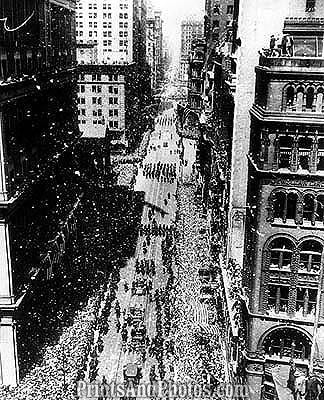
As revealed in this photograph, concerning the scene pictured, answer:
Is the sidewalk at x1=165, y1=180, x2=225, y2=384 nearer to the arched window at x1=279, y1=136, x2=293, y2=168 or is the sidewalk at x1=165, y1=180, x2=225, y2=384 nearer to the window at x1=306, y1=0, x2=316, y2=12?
the arched window at x1=279, y1=136, x2=293, y2=168

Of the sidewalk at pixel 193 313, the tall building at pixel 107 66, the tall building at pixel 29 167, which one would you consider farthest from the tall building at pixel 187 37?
the tall building at pixel 29 167

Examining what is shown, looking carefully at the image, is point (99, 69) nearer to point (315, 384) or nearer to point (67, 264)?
point (67, 264)

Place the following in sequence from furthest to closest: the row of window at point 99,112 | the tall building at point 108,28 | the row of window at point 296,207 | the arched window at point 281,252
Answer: the tall building at point 108,28
the row of window at point 99,112
the arched window at point 281,252
the row of window at point 296,207

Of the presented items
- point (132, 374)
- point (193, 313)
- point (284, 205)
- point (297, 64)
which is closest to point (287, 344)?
point (284, 205)

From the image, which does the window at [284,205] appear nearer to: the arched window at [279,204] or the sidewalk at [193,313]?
the arched window at [279,204]

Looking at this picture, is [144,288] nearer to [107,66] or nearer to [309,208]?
[309,208]

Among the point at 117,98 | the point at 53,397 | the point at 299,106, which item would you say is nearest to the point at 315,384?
the point at 299,106
